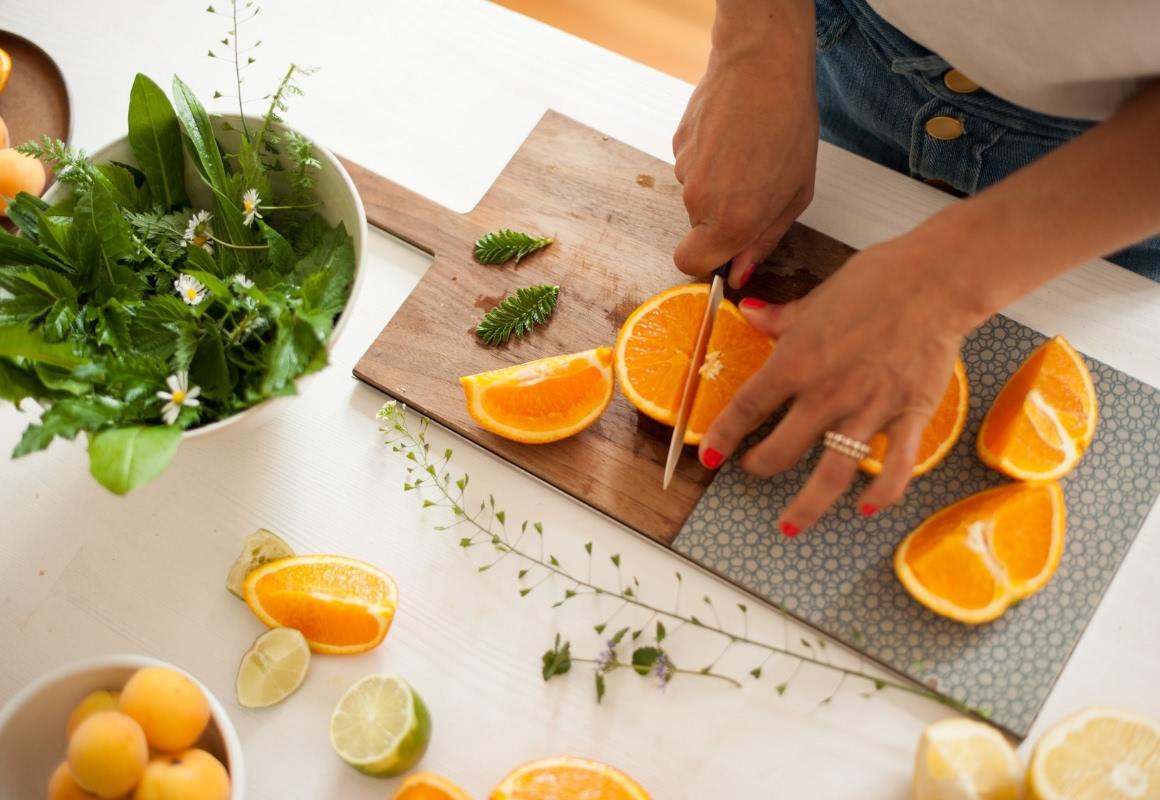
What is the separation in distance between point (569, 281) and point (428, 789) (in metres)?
0.66

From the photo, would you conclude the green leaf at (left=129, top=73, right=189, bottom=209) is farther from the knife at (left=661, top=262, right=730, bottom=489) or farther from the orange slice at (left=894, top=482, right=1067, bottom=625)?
the orange slice at (left=894, top=482, right=1067, bottom=625)

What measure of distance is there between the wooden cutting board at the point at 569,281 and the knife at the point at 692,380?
43 mm

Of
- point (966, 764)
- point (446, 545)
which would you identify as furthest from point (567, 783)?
point (966, 764)

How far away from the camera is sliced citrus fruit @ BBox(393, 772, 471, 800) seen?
95 centimetres

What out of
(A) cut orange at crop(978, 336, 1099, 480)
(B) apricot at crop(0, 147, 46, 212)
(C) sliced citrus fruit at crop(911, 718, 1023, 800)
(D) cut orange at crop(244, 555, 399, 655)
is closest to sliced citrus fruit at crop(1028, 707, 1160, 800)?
(C) sliced citrus fruit at crop(911, 718, 1023, 800)

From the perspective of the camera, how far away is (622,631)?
3.37 ft

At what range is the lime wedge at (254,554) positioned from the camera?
106cm

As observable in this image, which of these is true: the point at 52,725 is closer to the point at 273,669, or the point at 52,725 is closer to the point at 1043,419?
the point at 273,669

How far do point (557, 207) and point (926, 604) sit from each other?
719mm

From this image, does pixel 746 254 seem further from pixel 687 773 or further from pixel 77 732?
pixel 77 732

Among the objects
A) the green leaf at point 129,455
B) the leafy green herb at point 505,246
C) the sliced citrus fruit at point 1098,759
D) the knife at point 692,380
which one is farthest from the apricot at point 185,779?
the sliced citrus fruit at point 1098,759

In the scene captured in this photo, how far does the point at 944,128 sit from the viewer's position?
3.58 feet

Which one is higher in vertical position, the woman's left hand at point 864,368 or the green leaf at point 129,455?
the woman's left hand at point 864,368

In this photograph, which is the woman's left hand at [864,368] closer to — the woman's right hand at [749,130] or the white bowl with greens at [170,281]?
the woman's right hand at [749,130]
